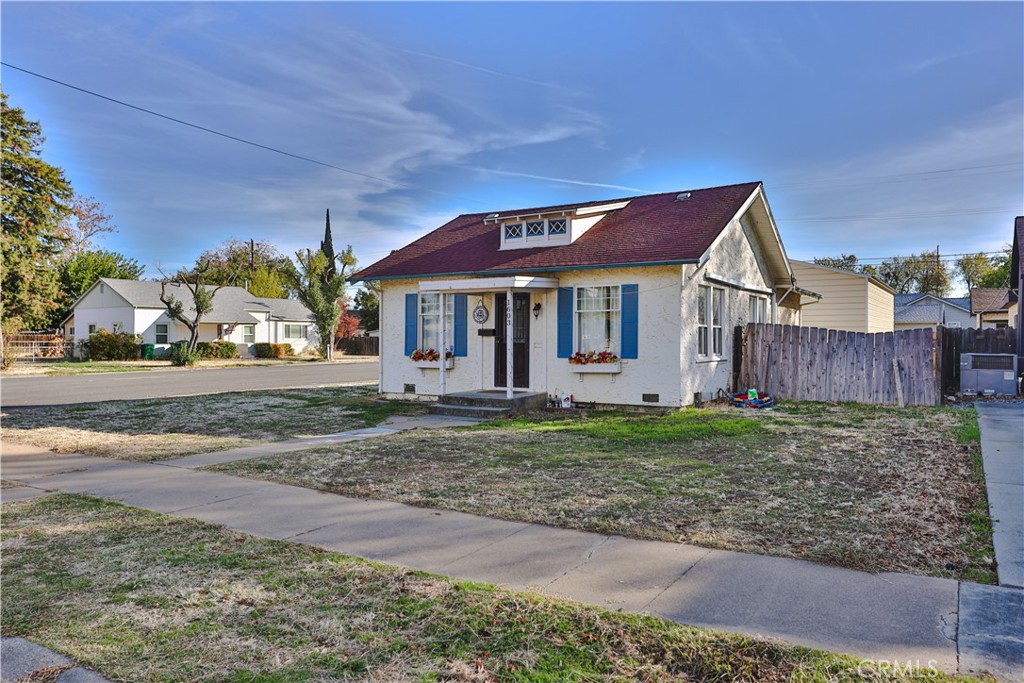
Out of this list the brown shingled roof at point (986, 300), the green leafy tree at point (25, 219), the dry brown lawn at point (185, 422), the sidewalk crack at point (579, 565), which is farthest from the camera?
the brown shingled roof at point (986, 300)

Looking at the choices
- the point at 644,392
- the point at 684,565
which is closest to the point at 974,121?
the point at 644,392

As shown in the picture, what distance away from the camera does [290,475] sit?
24.3ft

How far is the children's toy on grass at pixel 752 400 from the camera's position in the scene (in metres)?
13.4

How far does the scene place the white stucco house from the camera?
12562mm

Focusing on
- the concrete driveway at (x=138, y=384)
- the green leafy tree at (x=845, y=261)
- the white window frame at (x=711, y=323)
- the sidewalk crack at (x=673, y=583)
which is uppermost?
the green leafy tree at (x=845, y=261)

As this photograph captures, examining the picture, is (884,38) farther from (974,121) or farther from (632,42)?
(974,121)

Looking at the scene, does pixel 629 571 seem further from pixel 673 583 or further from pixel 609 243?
pixel 609 243

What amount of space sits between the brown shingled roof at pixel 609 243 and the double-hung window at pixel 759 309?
3.35 metres

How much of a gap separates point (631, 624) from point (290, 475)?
203 inches

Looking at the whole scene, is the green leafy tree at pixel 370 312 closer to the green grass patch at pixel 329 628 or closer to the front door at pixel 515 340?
the front door at pixel 515 340

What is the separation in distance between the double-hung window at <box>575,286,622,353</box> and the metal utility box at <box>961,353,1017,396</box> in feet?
27.5

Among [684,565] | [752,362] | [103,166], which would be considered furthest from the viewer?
[103,166]

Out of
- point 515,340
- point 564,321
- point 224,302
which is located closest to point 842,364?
point 564,321

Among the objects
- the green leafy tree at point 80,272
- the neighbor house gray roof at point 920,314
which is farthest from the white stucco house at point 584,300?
the green leafy tree at point 80,272
